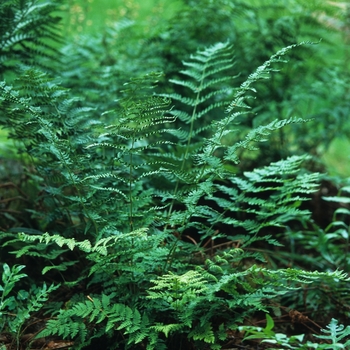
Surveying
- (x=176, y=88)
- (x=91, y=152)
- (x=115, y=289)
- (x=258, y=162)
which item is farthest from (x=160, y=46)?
(x=115, y=289)

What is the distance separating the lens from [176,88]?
2895 mm

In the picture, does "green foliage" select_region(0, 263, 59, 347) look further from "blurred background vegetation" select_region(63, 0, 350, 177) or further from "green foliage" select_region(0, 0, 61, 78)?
"blurred background vegetation" select_region(63, 0, 350, 177)

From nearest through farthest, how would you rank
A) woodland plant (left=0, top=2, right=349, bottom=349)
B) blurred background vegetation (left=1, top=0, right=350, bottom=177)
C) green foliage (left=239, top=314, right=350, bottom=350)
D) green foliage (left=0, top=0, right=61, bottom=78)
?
green foliage (left=239, top=314, right=350, bottom=350), woodland plant (left=0, top=2, right=349, bottom=349), green foliage (left=0, top=0, right=61, bottom=78), blurred background vegetation (left=1, top=0, right=350, bottom=177)

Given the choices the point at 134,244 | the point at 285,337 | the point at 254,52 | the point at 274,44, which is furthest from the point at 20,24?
the point at 285,337

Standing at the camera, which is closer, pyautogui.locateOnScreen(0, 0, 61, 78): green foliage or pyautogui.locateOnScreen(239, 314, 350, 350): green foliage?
pyautogui.locateOnScreen(239, 314, 350, 350): green foliage

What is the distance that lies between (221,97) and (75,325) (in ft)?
5.76

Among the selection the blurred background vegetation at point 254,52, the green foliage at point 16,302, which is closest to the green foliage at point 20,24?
the blurred background vegetation at point 254,52

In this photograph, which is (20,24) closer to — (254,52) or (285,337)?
(254,52)

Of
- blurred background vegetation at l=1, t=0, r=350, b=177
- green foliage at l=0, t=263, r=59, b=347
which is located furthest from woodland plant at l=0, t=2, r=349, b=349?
blurred background vegetation at l=1, t=0, r=350, b=177

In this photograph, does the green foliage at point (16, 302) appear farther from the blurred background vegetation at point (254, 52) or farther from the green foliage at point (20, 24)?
the blurred background vegetation at point (254, 52)

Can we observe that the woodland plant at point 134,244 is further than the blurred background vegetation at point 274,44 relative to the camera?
No

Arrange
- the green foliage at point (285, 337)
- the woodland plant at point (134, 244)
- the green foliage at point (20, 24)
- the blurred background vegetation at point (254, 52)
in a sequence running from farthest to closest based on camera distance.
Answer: the blurred background vegetation at point (254, 52) < the green foliage at point (20, 24) < the woodland plant at point (134, 244) < the green foliage at point (285, 337)

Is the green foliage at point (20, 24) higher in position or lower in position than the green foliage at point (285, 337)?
higher

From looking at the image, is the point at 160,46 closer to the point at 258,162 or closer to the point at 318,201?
the point at 258,162
